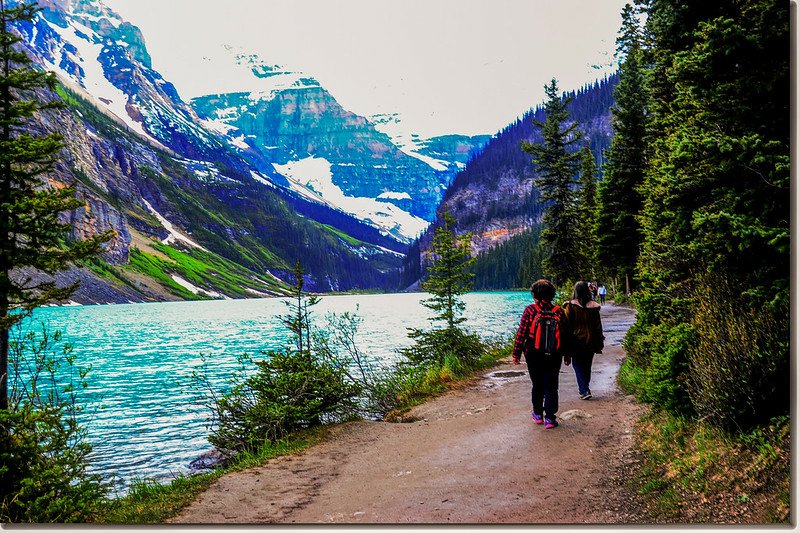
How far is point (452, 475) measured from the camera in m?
7.59

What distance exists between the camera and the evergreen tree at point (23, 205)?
8.39 metres

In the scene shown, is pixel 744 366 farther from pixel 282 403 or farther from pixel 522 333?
pixel 282 403

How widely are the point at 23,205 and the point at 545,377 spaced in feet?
26.5

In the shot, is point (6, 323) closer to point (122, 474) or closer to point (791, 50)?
point (122, 474)

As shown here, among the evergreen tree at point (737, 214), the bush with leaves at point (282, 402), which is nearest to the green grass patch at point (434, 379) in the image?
the bush with leaves at point (282, 402)

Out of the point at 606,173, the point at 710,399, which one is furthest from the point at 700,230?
the point at 606,173

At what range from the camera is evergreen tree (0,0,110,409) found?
27.5ft

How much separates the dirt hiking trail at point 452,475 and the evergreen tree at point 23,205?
399 cm

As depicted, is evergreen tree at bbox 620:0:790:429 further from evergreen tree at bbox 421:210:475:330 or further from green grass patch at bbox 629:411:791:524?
evergreen tree at bbox 421:210:475:330

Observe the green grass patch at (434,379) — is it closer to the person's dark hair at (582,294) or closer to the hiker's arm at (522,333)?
the person's dark hair at (582,294)

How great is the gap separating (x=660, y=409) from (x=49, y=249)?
9391 millimetres

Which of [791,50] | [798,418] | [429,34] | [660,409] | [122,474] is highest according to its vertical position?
[429,34]

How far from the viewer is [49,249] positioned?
8.98 meters

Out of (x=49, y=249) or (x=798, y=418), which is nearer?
(x=798, y=418)
